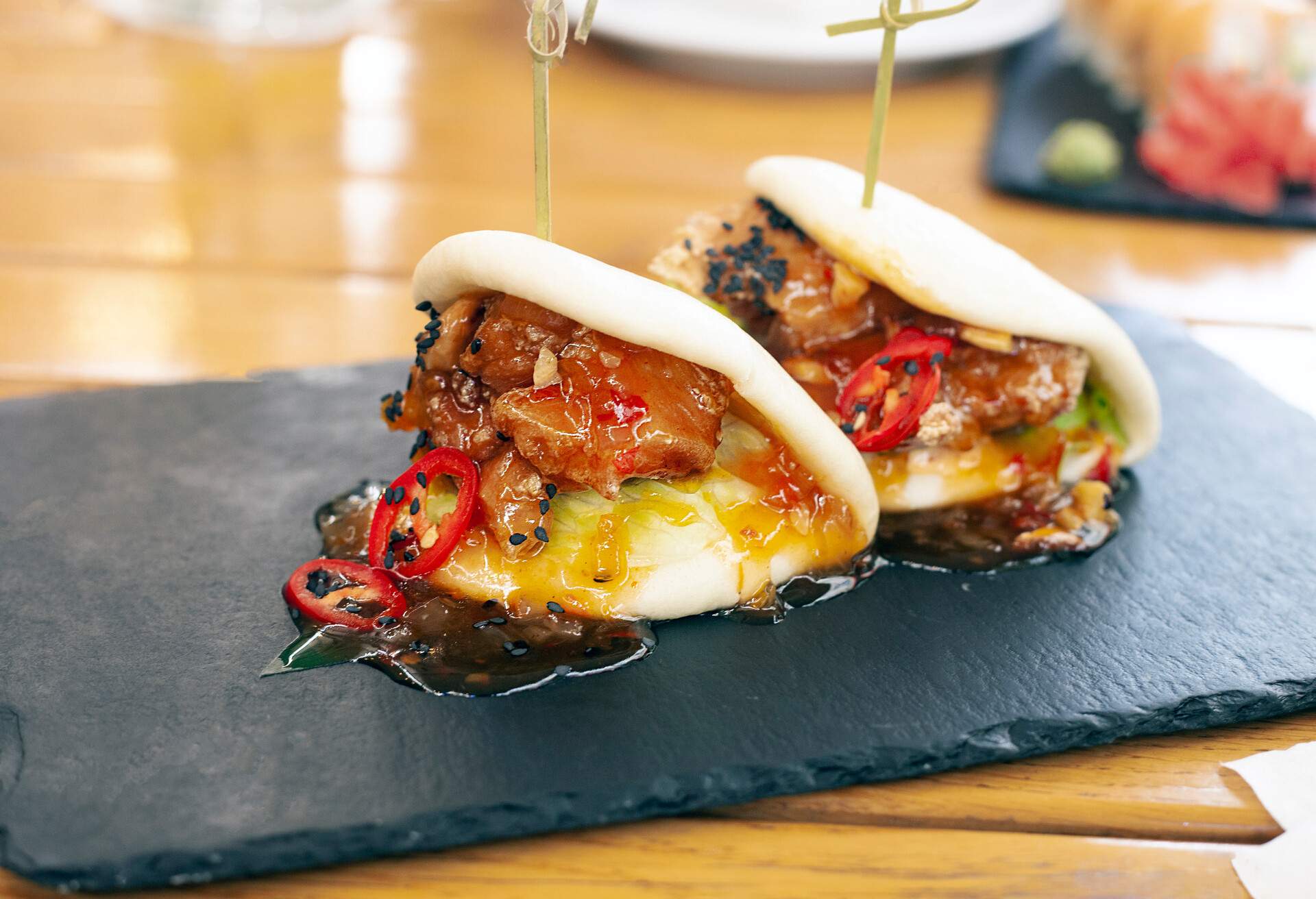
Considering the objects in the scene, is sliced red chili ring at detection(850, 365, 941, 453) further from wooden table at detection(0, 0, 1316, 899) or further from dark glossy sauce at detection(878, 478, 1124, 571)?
wooden table at detection(0, 0, 1316, 899)

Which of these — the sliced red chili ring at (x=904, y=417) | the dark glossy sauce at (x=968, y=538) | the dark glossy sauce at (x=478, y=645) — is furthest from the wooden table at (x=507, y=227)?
the sliced red chili ring at (x=904, y=417)

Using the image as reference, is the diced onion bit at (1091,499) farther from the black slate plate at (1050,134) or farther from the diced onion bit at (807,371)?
the black slate plate at (1050,134)

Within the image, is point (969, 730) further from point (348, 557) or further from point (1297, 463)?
point (1297, 463)

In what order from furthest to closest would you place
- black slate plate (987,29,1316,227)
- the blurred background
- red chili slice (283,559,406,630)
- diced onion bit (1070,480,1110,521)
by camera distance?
black slate plate (987,29,1316,227) → the blurred background → diced onion bit (1070,480,1110,521) → red chili slice (283,559,406,630)

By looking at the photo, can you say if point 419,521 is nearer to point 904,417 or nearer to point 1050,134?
point 904,417

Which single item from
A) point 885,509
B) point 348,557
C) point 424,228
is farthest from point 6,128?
point 885,509

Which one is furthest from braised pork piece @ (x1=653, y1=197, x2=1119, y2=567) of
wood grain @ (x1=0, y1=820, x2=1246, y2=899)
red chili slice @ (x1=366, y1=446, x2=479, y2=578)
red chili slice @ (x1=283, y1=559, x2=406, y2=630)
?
red chili slice @ (x1=283, y1=559, x2=406, y2=630)
